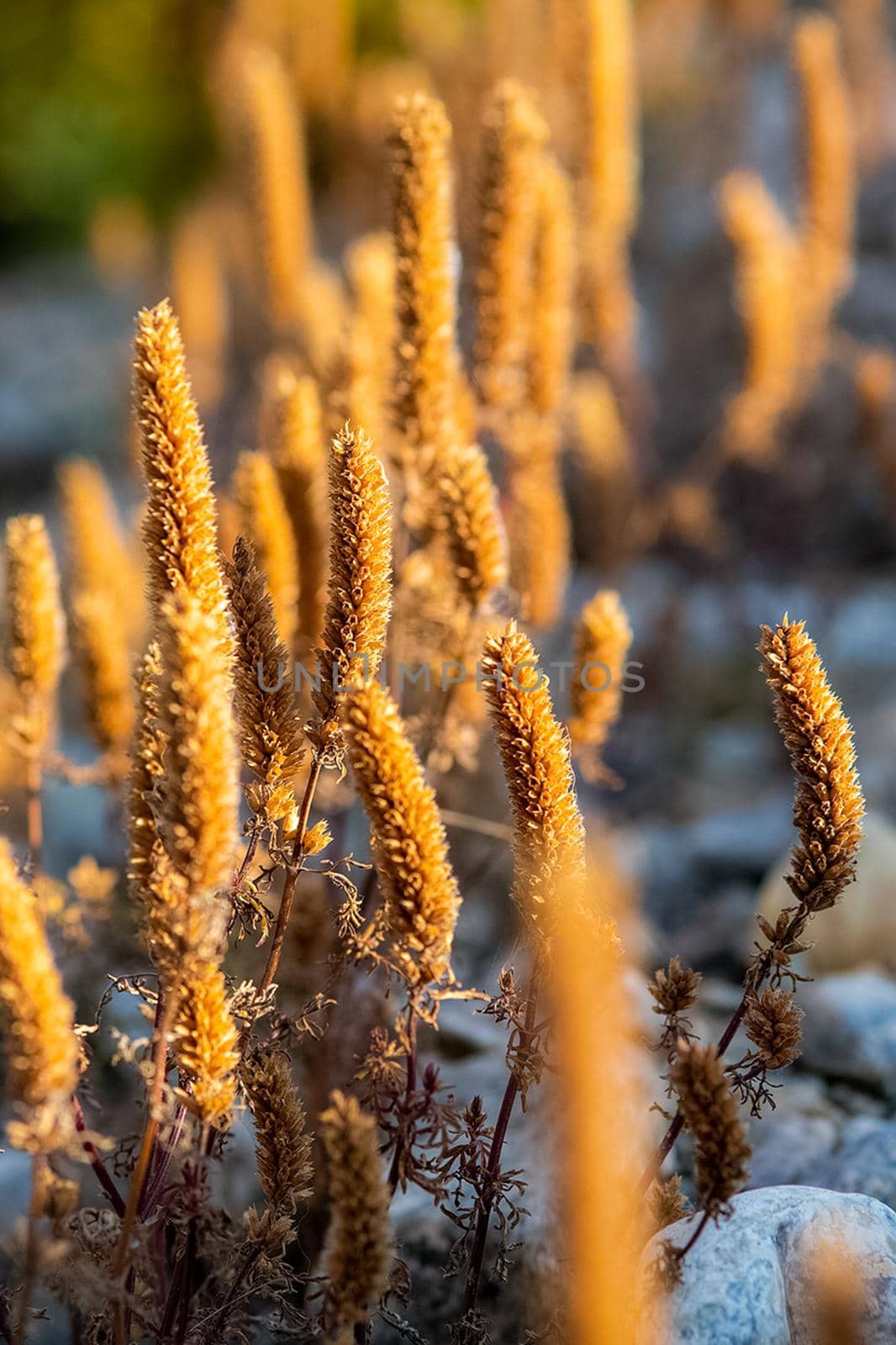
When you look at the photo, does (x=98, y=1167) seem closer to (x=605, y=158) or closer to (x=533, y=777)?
(x=533, y=777)

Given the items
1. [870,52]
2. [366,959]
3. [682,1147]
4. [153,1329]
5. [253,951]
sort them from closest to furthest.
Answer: [153,1329] < [366,959] < [682,1147] < [253,951] < [870,52]

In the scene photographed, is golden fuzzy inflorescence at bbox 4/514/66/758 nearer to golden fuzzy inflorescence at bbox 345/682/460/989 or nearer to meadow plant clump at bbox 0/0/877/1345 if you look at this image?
meadow plant clump at bbox 0/0/877/1345

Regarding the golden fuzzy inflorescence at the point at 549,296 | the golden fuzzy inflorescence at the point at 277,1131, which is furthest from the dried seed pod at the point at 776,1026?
the golden fuzzy inflorescence at the point at 549,296

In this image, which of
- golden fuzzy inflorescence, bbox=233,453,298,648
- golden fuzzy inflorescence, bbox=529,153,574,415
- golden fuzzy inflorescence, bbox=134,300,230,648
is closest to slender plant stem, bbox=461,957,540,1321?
golden fuzzy inflorescence, bbox=134,300,230,648

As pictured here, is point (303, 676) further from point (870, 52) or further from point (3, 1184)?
point (870, 52)

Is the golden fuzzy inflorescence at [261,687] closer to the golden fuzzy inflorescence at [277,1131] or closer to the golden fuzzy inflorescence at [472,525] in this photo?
the golden fuzzy inflorescence at [277,1131]

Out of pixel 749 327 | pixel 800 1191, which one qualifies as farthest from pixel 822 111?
pixel 800 1191
